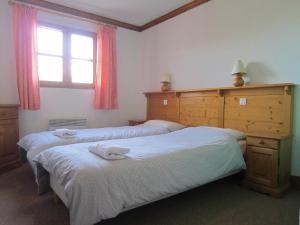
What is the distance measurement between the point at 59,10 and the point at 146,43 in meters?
1.87

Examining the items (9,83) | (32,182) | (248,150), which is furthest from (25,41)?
(248,150)

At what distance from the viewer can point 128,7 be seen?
393 cm

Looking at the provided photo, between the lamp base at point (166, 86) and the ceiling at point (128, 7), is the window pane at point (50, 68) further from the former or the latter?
the lamp base at point (166, 86)

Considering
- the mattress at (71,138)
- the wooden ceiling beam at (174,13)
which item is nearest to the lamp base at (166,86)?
the mattress at (71,138)

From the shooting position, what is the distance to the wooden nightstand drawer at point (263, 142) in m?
2.39

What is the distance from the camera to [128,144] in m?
2.34

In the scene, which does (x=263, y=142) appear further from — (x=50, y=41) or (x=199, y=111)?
(x=50, y=41)

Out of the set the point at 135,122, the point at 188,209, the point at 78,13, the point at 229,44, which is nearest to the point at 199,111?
the point at 229,44

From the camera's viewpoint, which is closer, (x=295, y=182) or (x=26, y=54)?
(x=295, y=182)

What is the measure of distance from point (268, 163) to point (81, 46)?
12.1ft

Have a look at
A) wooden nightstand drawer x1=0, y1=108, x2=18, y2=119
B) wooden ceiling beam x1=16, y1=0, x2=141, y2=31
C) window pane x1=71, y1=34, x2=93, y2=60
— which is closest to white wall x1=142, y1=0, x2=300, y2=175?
wooden ceiling beam x1=16, y1=0, x2=141, y2=31

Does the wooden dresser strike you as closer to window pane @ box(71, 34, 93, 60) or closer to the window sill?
the window sill

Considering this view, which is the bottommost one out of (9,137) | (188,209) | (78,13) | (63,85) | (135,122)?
(188,209)

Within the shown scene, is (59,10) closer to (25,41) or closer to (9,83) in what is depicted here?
(25,41)
